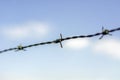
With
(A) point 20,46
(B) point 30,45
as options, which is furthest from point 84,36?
(A) point 20,46

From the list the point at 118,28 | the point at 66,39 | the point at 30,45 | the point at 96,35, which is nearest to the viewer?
the point at 118,28

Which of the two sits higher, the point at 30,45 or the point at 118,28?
the point at 118,28

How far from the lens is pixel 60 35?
9.23 metres

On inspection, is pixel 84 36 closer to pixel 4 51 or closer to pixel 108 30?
pixel 108 30

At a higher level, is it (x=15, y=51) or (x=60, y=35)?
(x=60, y=35)

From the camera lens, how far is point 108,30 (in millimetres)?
8219

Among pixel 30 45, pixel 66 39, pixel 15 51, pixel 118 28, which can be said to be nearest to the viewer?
pixel 118 28

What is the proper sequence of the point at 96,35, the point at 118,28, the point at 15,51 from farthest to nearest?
the point at 15,51 < the point at 96,35 < the point at 118,28

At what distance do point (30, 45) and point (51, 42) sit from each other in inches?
30.9

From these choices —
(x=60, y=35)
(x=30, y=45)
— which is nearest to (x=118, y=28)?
(x=60, y=35)

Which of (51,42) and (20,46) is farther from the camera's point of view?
(20,46)

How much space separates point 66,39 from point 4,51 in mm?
2897

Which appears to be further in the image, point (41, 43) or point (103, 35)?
point (41, 43)

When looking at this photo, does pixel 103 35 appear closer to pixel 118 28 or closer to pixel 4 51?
pixel 118 28
